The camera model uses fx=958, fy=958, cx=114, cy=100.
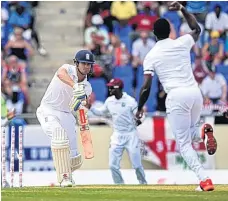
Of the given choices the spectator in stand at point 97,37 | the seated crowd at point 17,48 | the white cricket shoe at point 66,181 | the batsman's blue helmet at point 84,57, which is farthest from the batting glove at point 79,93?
the spectator in stand at point 97,37

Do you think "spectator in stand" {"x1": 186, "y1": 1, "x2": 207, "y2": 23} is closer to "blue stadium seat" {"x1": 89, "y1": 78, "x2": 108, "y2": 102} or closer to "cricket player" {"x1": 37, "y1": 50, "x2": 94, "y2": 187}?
"blue stadium seat" {"x1": 89, "y1": 78, "x2": 108, "y2": 102}

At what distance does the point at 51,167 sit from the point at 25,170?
53 centimetres

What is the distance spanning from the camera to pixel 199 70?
21.6m

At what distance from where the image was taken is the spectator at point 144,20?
74.3 ft

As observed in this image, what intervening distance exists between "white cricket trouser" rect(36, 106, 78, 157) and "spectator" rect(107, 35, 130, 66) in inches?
338

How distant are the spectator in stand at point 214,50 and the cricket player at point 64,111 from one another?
29.7 feet

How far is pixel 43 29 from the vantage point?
23781mm

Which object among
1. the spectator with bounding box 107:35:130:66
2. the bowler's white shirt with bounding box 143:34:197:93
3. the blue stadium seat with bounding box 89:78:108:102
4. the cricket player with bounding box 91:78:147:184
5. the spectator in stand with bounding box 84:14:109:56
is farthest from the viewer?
the spectator in stand with bounding box 84:14:109:56

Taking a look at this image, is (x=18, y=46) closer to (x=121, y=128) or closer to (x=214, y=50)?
(x=214, y=50)

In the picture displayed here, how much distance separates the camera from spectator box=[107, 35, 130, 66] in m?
22.0

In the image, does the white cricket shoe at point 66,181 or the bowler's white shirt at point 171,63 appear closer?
the bowler's white shirt at point 171,63

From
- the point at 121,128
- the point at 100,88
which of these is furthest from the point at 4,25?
the point at 121,128

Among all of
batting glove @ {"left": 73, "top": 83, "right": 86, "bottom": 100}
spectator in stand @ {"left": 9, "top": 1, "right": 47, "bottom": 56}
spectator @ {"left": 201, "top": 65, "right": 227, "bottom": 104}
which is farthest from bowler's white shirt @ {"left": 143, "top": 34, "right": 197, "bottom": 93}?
spectator in stand @ {"left": 9, "top": 1, "right": 47, "bottom": 56}

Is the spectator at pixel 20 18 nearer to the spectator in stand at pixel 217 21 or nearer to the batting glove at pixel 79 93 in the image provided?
the spectator in stand at pixel 217 21
